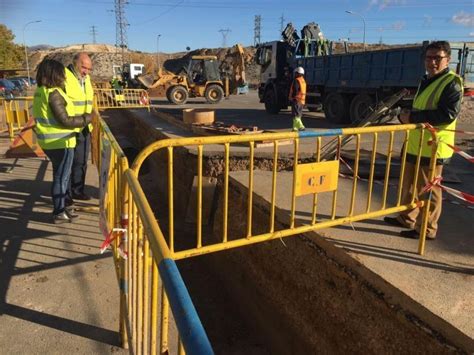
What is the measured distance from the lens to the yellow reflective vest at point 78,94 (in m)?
4.99

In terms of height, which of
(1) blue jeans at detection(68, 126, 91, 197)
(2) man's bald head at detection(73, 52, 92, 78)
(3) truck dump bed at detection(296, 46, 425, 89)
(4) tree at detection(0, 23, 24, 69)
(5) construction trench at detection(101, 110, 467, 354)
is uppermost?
(4) tree at detection(0, 23, 24, 69)

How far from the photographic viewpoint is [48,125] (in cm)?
479

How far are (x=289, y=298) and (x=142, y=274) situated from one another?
7.06ft

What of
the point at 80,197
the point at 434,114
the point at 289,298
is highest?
the point at 434,114

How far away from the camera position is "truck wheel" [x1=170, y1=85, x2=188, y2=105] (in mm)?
23094

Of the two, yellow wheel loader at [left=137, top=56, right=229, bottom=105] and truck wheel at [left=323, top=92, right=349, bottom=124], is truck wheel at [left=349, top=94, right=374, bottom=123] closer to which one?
truck wheel at [left=323, top=92, right=349, bottom=124]

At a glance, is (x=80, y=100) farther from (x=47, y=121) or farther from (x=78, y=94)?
(x=47, y=121)

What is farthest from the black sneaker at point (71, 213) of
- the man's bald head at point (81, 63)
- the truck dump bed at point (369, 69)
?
the truck dump bed at point (369, 69)

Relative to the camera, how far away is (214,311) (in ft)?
14.7

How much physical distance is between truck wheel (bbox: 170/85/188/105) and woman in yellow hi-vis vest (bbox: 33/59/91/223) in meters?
18.4

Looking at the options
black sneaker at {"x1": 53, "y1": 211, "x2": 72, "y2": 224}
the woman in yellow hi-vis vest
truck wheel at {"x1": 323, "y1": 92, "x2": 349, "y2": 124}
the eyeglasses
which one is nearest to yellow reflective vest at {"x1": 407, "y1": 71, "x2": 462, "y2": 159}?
the eyeglasses

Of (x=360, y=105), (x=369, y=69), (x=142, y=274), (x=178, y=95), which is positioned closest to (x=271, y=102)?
(x=360, y=105)

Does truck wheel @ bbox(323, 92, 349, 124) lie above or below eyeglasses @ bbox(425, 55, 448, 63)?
below

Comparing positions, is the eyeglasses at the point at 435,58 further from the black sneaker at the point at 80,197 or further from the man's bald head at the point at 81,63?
the black sneaker at the point at 80,197
